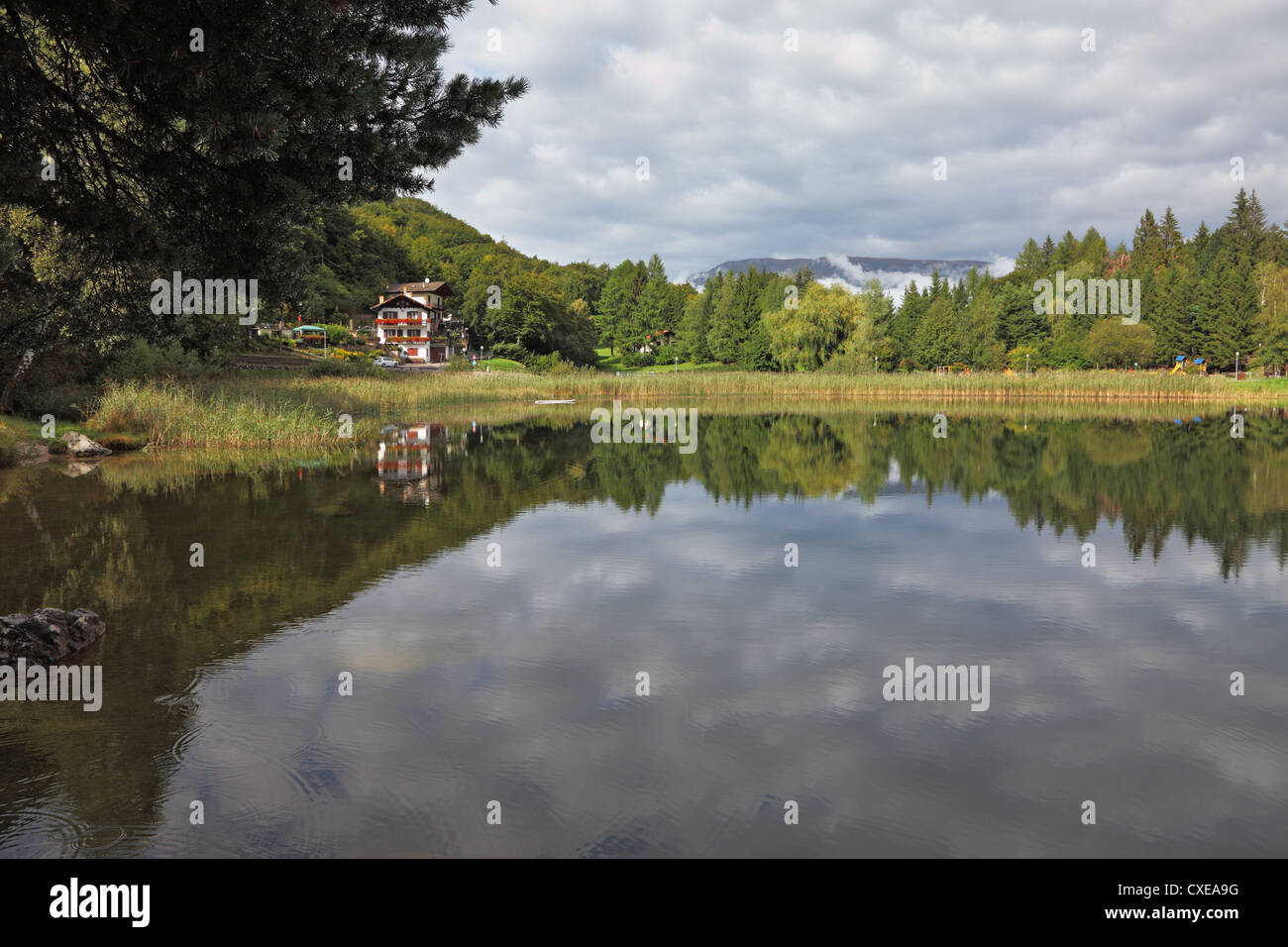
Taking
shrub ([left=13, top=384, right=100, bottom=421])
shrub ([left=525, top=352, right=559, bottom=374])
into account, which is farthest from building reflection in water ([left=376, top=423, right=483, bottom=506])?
shrub ([left=525, top=352, right=559, bottom=374])

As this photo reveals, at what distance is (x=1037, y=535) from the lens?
48.7 ft

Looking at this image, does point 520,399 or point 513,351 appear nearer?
point 520,399

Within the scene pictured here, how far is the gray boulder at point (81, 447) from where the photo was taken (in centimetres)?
2538

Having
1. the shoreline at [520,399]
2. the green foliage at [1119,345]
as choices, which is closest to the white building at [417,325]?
the shoreline at [520,399]

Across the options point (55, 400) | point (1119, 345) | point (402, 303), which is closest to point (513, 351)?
point (402, 303)

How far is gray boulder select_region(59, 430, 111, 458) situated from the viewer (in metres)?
25.4

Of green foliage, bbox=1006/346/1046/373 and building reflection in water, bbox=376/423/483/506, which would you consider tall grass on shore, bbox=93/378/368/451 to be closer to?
building reflection in water, bbox=376/423/483/506

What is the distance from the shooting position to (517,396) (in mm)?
61219

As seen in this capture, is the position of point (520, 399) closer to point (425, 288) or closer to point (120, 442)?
point (120, 442)

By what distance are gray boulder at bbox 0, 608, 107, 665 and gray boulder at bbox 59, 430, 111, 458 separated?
19752 mm

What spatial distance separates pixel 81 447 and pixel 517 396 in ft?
121

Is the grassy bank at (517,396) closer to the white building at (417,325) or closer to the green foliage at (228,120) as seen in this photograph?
the green foliage at (228,120)

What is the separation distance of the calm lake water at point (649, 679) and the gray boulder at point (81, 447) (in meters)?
8.42
